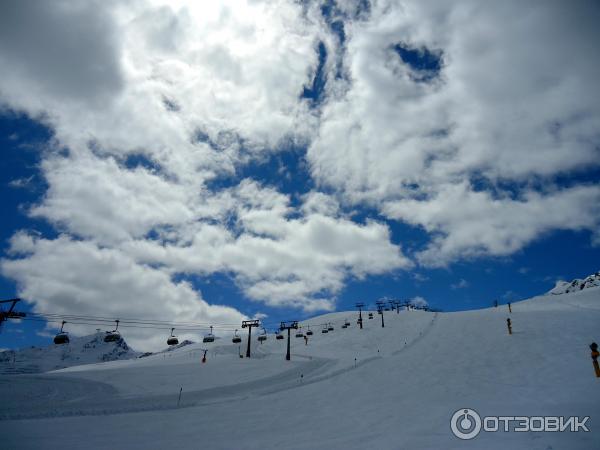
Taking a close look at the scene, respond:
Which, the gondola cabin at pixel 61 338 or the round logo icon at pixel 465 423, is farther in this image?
the gondola cabin at pixel 61 338

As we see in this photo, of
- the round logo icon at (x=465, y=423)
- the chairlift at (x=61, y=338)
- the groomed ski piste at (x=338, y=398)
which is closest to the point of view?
the round logo icon at (x=465, y=423)

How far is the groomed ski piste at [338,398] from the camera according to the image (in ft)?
46.3

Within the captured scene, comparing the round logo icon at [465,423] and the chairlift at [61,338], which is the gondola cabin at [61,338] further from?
the round logo icon at [465,423]

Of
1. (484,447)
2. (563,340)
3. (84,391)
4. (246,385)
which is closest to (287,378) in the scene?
(246,385)

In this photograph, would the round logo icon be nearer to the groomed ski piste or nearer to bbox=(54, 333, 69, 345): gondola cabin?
the groomed ski piste

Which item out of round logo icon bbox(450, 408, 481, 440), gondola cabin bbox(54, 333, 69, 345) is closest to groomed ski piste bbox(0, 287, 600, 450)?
round logo icon bbox(450, 408, 481, 440)

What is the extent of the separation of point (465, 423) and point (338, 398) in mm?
10124

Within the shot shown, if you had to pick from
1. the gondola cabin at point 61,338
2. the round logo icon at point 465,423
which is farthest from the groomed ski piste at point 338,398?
the gondola cabin at point 61,338

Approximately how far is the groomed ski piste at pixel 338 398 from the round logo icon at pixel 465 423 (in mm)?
323

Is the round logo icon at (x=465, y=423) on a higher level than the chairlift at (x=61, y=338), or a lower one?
lower

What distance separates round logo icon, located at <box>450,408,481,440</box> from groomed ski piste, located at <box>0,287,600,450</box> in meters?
0.32

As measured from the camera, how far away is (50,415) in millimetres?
21234

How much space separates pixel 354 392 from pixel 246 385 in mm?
10722

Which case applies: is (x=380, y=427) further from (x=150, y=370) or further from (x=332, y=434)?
(x=150, y=370)
